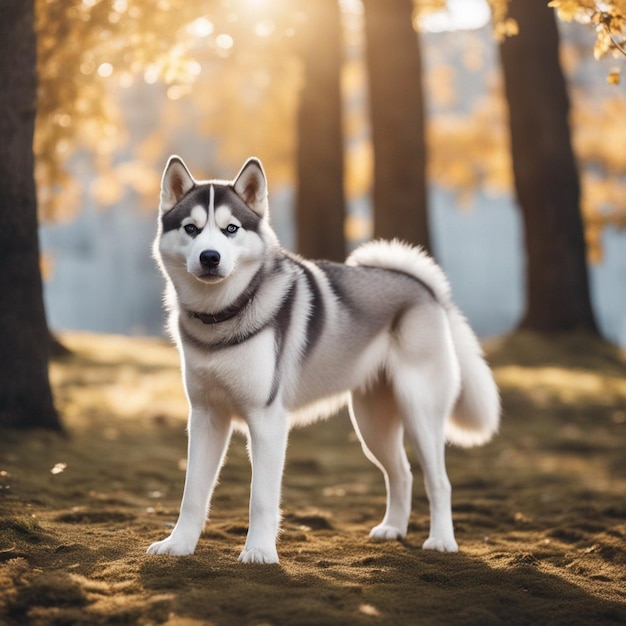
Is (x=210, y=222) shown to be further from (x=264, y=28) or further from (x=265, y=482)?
(x=264, y=28)

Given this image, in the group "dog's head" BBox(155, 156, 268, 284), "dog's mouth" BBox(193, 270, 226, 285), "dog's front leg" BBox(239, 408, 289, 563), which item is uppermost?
"dog's head" BBox(155, 156, 268, 284)

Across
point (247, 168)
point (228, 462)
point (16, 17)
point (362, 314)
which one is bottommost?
point (228, 462)

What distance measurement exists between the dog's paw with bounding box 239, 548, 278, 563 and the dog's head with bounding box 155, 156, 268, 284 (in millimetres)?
1144

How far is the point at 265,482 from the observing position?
376cm

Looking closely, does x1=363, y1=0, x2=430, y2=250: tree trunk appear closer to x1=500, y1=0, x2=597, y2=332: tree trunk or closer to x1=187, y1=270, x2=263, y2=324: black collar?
x1=500, y1=0, x2=597, y2=332: tree trunk

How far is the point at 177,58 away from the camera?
674cm

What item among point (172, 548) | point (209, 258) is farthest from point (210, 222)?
point (172, 548)

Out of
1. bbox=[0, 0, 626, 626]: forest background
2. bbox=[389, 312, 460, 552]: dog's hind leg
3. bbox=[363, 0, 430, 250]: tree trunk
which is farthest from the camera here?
bbox=[363, 0, 430, 250]: tree trunk

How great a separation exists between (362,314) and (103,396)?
17.2 feet

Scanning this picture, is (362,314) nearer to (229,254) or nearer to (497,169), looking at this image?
(229,254)

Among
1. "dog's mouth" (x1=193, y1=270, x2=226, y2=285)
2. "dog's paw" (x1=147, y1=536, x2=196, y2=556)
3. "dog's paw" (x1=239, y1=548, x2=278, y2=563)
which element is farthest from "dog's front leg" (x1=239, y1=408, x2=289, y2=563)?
"dog's mouth" (x1=193, y1=270, x2=226, y2=285)

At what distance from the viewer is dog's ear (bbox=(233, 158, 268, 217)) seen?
3.87m

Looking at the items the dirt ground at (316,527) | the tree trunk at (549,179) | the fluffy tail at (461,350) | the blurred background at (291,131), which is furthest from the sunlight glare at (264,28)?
the fluffy tail at (461,350)

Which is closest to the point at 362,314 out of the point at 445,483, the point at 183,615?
the point at 445,483
